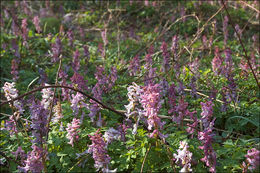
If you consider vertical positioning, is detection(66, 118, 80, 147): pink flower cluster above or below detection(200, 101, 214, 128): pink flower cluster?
below

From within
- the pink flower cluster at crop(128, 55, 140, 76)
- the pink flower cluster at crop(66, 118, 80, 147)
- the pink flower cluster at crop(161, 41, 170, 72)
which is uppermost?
the pink flower cluster at crop(161, 41, 170, 72)

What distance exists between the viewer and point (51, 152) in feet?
9.51

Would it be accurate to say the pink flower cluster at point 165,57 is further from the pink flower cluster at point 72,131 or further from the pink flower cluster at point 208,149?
the pink flower cluster at point 208,149

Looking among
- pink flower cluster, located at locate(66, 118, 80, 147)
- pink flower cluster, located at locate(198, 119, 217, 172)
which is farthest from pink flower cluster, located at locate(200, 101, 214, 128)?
pink flower cluster, located at locate(66, 118, 80, 147)

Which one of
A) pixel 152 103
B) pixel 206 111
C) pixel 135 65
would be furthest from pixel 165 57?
pixel 152 103

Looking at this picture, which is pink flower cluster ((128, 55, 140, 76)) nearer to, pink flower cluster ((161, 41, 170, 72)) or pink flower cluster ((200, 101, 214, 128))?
pink flower cluster ((161, 41, 170, 72))

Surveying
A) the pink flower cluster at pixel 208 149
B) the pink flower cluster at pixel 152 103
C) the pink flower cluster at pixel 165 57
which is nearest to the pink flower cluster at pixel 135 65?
the pink flower cluster at pixel 165 57

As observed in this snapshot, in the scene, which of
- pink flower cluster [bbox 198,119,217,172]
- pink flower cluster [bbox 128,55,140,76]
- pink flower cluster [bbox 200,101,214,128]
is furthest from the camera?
pink flower cluster [bbox 128,55,140,76]

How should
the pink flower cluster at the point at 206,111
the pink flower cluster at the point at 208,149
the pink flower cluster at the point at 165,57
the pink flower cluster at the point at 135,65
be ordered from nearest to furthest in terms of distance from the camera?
the pink flower cluster at the point at 208,149, the pink flower cluster at the point at 206,111, the pink flower cluster at the point at 165,57, the pink flower cluster at the point at 135,65

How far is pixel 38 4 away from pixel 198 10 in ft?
20.8

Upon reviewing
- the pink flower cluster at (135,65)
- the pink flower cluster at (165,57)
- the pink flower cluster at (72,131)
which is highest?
the pink flower cluster at (165,57)

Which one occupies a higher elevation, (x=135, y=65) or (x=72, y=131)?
(x=135, y=65)

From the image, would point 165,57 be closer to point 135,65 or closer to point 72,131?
point 135,65

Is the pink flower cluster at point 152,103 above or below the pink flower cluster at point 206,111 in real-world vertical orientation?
above
